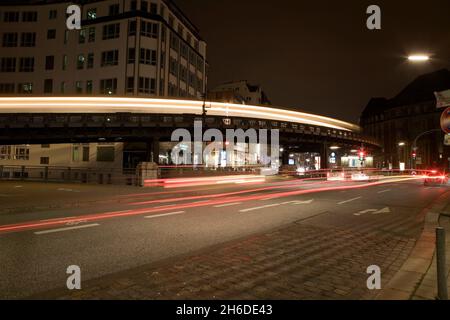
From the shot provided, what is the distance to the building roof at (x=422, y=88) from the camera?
3285 inches

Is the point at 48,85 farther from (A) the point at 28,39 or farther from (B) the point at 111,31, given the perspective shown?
(B) the point at 111,31

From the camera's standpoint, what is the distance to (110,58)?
42188 millimetres

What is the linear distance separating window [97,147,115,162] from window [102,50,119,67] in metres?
11.5

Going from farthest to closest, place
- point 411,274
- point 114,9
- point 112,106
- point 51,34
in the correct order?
1. point 51,34
2. point 114,9
3. point 112,106
4. point 411,274

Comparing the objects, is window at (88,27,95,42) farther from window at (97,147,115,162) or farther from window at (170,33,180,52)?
window at (97,147,115,162)

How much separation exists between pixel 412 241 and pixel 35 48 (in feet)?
173

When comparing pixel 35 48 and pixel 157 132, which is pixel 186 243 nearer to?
pixel 157 132

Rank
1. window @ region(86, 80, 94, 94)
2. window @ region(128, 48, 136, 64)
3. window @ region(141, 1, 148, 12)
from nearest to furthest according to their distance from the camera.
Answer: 1. window @ region(128, 48, 136, 64)
2. window @ region(86, 80, 94, 94)
3. window @ region(141, 1, 148, 12)

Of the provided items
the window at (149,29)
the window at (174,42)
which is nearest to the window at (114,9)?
the window at (149,29)

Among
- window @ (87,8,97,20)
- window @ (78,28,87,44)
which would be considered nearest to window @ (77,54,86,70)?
window @ (78,28,87,44)

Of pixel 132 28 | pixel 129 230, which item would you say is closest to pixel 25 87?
pixel 132 28

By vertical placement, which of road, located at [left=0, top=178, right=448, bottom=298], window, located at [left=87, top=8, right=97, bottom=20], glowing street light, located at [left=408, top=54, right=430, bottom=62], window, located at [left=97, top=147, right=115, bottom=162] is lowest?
road, located at [left=0, top=178, right=448, bottom=298]

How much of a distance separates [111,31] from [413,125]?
82834 millimetres

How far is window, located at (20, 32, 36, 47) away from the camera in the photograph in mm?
45919
